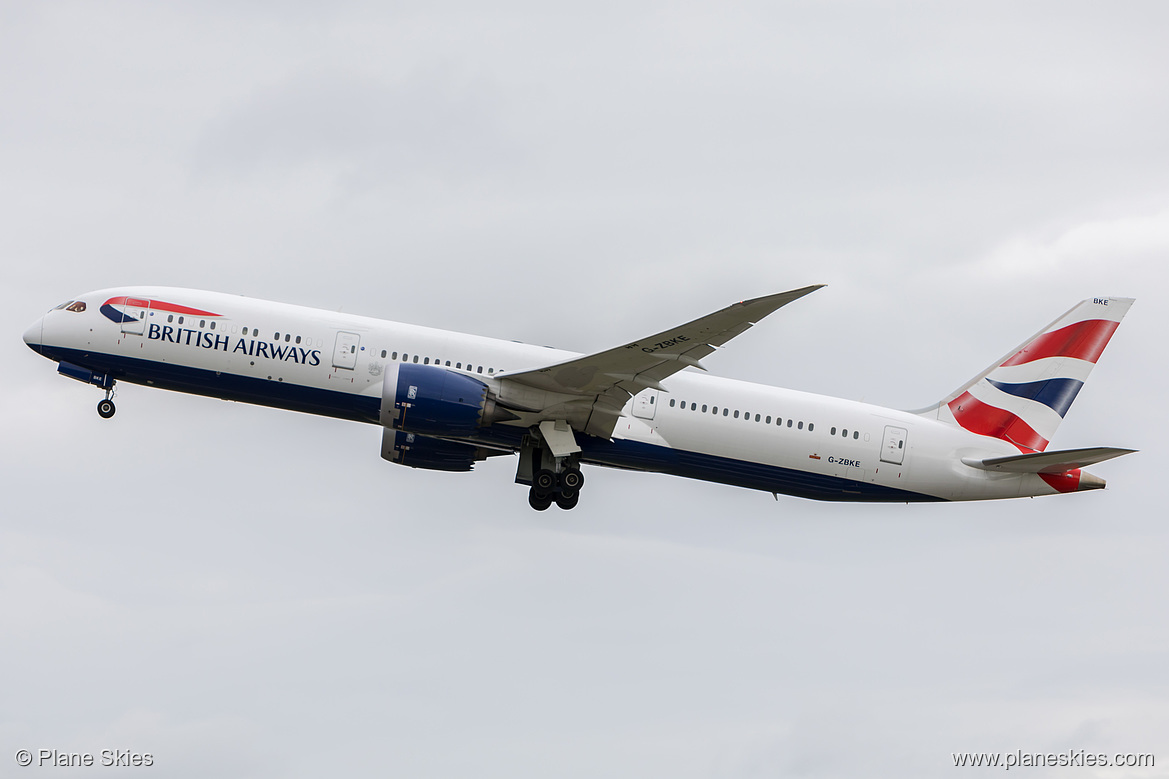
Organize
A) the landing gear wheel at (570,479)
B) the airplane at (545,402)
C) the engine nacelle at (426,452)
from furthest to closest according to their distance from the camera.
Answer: the engine nacelle at (426,452), the landing gear wheel at (570,479), the airplane at (545,402)

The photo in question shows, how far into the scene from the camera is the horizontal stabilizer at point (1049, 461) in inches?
1201

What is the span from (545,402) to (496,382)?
141 cm

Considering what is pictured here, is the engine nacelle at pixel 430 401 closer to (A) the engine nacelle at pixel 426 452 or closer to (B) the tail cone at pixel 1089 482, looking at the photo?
(A) the engine nacelle at pixel 426 452

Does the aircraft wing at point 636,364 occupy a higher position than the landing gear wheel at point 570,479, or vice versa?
the aircraft wing at point 636,364

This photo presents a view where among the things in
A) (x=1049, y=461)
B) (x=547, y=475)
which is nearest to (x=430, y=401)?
(x=547, y=475)

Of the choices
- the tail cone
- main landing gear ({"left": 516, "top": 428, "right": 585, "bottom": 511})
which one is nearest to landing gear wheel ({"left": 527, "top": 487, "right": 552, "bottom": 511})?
main landing gear ({"left": 516, "top": 428, "right": 585, "bottom": 511})

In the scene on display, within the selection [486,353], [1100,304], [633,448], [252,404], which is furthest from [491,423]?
[1100,304]

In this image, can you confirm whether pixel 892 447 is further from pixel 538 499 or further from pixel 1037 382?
pixel 538 499

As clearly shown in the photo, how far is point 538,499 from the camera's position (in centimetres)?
3303

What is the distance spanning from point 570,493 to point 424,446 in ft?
16.9

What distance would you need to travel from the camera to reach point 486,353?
32.4m

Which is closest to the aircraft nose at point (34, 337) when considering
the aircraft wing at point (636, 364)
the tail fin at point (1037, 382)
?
the aircraft wing at point (636, 364)

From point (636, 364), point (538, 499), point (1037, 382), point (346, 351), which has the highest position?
point (1037, 382)

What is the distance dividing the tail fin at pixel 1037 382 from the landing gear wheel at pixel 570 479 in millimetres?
10959
